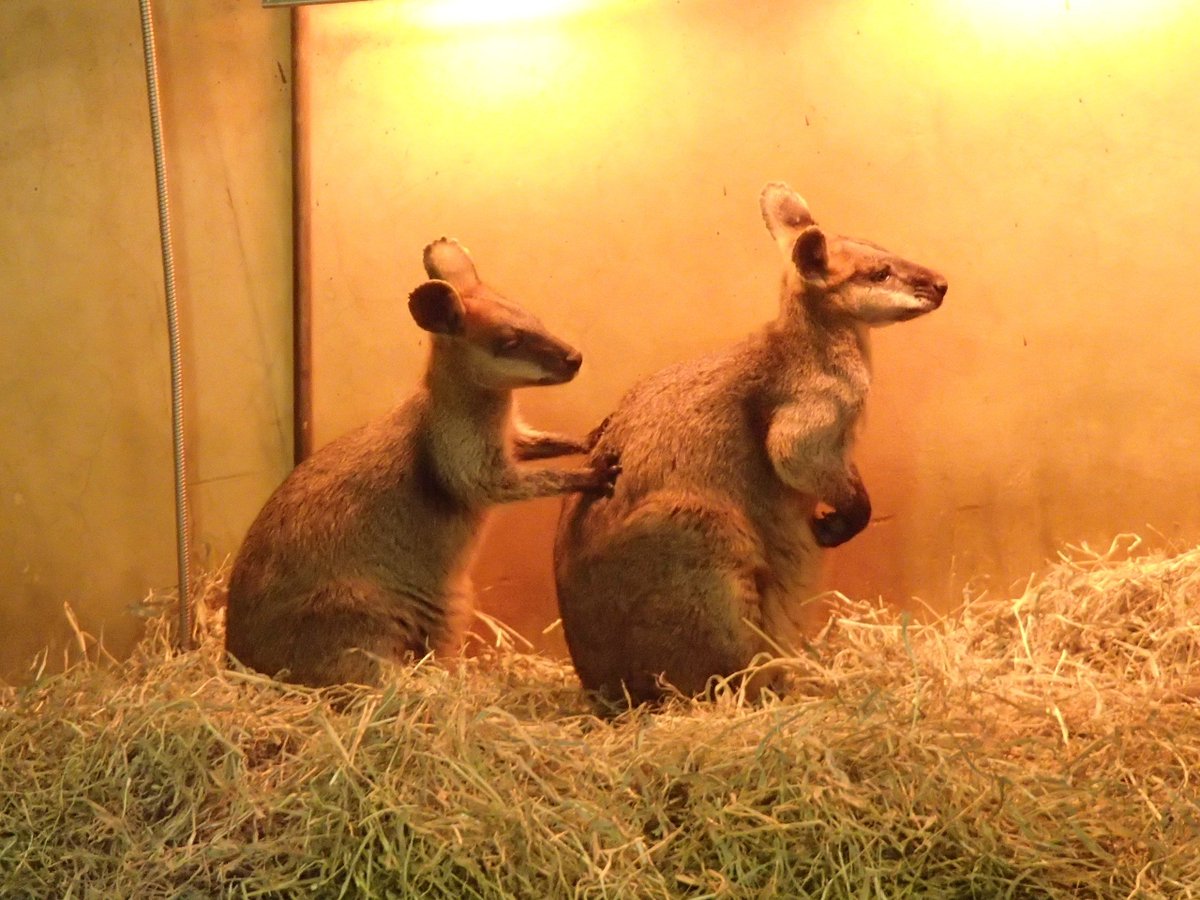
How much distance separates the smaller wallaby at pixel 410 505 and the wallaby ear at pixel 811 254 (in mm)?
785

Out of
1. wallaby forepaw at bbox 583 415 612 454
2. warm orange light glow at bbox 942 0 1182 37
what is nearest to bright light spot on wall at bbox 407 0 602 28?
warm orange light glow at bbox 942 0 1182 37

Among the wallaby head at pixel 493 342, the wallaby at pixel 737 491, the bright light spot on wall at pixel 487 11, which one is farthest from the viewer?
the bright light spot on wall at pixel 487 11

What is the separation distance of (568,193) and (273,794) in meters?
2.54

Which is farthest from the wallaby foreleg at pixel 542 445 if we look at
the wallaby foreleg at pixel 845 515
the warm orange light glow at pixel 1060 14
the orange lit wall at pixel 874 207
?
Answer: the warm orange light glow at pixel 1060 14

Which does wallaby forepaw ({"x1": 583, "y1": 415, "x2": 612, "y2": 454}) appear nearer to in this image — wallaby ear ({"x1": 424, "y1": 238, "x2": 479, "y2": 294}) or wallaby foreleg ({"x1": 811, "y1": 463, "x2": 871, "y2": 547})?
wallaby ear ({"x1": 424, "y1": 238, "x2": 479, "y2": 294})

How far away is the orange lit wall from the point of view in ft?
16.0

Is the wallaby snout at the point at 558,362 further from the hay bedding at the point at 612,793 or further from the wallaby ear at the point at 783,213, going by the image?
Answer: the hay bedding at the point at 612,793

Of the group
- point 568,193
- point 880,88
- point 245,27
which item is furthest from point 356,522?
point 880,88

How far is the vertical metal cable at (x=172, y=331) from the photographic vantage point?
4578mm

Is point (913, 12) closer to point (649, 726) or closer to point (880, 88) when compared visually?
point (880, 88)

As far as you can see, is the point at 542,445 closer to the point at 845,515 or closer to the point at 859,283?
the point at 845,515

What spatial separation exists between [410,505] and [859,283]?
1.67 m

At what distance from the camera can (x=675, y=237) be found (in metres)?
5.07


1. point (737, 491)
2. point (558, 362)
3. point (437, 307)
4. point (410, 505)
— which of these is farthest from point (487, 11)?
point (737, 491)
